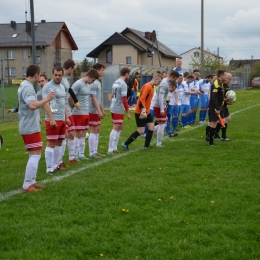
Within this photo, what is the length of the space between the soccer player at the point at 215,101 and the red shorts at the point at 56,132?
470 cm

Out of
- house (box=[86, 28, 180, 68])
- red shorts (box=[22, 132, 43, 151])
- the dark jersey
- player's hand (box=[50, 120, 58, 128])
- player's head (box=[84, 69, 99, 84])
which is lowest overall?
A: red shorts (box=[22, 132, 43, 151])

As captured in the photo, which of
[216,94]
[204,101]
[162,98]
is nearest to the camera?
[162,98]

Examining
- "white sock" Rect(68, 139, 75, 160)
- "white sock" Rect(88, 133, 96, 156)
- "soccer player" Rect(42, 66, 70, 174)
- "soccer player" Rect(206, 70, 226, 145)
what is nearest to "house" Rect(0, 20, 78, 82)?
"soccer player" Rect(206, 70, 226, 145)

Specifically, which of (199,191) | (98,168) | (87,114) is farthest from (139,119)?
(199,191)

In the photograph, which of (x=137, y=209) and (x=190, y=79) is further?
(x=190, y=79)

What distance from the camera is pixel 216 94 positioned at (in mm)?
12570

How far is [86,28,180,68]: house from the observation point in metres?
65.9

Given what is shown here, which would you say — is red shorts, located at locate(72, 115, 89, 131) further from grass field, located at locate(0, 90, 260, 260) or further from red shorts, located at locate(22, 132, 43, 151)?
red shorts, located at locate(22, 132, 43, 151)

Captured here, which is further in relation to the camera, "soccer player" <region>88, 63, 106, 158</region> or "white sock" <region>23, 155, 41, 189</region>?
"soccer player" <region>88, 63, 106, 158</region>

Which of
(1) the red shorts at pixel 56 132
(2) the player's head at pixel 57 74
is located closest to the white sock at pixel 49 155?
(1) the red shorts at pixel 56 132

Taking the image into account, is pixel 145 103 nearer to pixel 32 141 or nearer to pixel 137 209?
pixel 32 141

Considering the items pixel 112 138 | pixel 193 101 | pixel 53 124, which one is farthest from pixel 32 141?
pixel 193 101

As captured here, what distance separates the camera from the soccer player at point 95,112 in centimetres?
1099

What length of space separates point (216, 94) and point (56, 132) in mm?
4997
